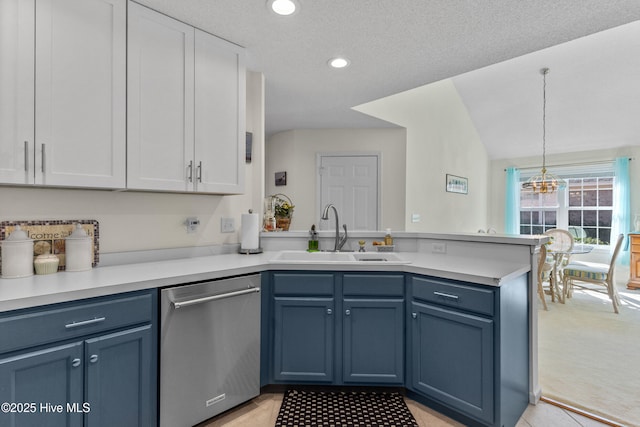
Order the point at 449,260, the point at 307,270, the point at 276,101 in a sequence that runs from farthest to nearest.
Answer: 1. the point at 276,101
2. the point at 449,260
3. the point at 307,270

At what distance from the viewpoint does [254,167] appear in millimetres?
2604

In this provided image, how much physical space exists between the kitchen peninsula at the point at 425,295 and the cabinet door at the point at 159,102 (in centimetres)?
55

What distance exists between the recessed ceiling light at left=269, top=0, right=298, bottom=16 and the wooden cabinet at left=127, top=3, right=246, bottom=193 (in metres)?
0.50

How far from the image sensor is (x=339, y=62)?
93.7 inches

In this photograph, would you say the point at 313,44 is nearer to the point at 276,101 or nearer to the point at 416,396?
the point at 276,101

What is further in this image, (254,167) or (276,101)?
(276,101)

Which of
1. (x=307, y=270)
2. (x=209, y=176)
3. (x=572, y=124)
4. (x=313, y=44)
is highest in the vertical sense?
(x=572, y=124)

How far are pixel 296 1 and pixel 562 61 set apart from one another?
14.1 feet

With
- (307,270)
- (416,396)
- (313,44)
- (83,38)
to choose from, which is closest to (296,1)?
(313,44)

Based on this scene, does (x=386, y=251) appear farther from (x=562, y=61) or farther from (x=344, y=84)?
(x=562, y=61)

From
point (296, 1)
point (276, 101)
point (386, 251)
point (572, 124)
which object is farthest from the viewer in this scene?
point (572, 124)

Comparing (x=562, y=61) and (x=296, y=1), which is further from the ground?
(x=562, y=61)

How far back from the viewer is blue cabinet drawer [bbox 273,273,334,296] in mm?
1970

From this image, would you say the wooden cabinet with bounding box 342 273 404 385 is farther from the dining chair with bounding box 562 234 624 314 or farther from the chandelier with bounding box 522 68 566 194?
the chandelier with bounding box 522 68 566 194
